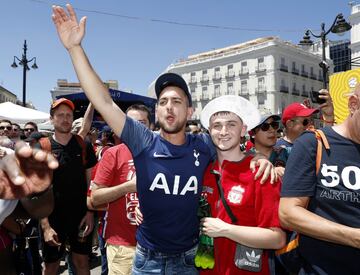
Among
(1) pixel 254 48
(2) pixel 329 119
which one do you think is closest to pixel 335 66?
(1) pixel 254 48

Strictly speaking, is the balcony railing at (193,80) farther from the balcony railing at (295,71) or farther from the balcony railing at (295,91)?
the balcony railing at (295,91)

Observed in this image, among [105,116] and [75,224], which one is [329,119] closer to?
[105,116]

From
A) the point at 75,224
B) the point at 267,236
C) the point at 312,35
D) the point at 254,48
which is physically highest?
the point at 254,48

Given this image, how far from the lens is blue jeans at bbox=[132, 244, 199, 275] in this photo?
2400 mm

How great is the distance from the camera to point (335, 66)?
2271 inches

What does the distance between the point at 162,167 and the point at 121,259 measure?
1.31 meters

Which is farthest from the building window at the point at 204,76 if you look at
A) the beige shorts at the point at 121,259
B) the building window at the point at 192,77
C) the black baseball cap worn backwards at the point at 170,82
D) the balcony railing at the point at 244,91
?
the black baseball cap worn backwards at the point at 170,82

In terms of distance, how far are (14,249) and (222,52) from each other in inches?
2577

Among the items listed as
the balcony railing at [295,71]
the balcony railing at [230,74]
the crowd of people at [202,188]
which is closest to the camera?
the crowd of people at [202,188]

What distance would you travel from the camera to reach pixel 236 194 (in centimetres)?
213

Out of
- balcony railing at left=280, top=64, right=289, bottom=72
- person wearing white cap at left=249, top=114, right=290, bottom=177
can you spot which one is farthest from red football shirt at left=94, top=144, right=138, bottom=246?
balcony railing at left=280, top=64, right=289, bottom=72

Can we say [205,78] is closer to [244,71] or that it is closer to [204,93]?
[204,93]

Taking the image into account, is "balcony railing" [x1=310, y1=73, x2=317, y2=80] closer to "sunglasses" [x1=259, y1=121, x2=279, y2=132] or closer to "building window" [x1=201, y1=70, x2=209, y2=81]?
"building window" [x1=201, y1=70, x2=209, y2=81]

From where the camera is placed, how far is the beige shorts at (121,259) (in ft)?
10.2
